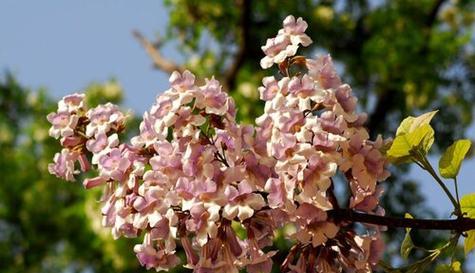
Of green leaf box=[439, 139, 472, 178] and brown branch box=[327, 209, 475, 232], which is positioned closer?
brown branch box=[327, 209, 475, 232]

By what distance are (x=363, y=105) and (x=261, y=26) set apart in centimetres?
119

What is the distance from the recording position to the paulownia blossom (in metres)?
1.32

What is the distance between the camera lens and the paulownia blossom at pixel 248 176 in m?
1.32

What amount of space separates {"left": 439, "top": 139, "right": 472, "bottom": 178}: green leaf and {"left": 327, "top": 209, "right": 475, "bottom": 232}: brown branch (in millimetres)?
128

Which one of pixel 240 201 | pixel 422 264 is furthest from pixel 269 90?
pixel 422 264

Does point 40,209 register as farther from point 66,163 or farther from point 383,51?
point 66,163

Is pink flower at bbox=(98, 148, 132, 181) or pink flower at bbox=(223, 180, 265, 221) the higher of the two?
pink flower at bbox=(98, 148, 132, 181)

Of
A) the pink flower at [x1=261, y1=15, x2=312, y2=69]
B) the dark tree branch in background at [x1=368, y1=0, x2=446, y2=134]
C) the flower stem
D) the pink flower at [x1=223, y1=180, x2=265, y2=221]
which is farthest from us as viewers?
the dark tree branch in background at [x1=368, y1=0, x2=446, y2=134]

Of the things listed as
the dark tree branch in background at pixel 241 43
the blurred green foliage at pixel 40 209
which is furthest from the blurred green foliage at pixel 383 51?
the blurred green foliage at pixel 40 209

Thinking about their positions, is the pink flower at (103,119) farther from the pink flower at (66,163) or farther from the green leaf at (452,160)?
the green leaf at (452,160)

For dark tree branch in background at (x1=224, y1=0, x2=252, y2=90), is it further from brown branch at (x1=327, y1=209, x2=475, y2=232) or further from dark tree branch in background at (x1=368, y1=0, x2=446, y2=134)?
brown branch at (x1=327, y1=209, x2=475, y2=232)

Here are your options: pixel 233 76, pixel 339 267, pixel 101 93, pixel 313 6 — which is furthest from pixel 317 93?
pixel 101 93

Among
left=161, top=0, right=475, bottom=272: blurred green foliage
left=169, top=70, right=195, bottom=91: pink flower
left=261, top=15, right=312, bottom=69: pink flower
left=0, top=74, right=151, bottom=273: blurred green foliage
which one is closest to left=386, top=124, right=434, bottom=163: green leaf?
left=261, top=15, right=312, bottom=69: pink flower

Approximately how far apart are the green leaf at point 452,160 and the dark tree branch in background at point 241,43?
5.96m
